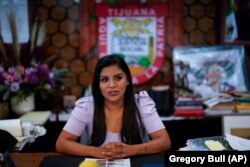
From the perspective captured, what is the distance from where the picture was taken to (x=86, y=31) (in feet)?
10.2

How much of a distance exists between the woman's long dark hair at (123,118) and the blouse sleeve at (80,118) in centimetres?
4

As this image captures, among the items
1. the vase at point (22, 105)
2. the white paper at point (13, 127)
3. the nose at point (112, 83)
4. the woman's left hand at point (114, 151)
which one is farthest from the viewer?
the vase at point (22, 105)

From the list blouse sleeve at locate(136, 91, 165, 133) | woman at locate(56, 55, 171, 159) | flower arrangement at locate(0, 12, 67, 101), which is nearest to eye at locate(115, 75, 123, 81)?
woman at locate(56, 55, 171, 159)

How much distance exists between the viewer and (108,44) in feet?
10.3

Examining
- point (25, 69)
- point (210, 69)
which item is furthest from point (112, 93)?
point (210, 69)

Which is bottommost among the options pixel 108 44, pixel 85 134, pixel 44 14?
pixel 85 134

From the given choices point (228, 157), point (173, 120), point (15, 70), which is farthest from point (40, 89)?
point (228, 157)

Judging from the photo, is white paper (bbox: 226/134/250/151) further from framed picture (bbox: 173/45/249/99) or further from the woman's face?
framed picture (bbox: 173/45/249/99)

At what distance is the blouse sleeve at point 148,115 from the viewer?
6.49 ft

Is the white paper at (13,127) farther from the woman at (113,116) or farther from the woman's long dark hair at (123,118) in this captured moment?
the woman's long dark hair at (123,118)

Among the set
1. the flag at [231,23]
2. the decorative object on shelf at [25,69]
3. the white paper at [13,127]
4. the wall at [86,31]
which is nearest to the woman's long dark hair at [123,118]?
the white paper at [13,127]

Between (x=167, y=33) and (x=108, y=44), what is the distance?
58 centimetres

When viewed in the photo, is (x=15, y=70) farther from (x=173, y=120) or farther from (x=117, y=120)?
(x=173, y=120)

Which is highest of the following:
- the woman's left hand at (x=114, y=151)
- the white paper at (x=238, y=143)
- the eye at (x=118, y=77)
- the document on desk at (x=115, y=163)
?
the eye at (x=118, y=77)
